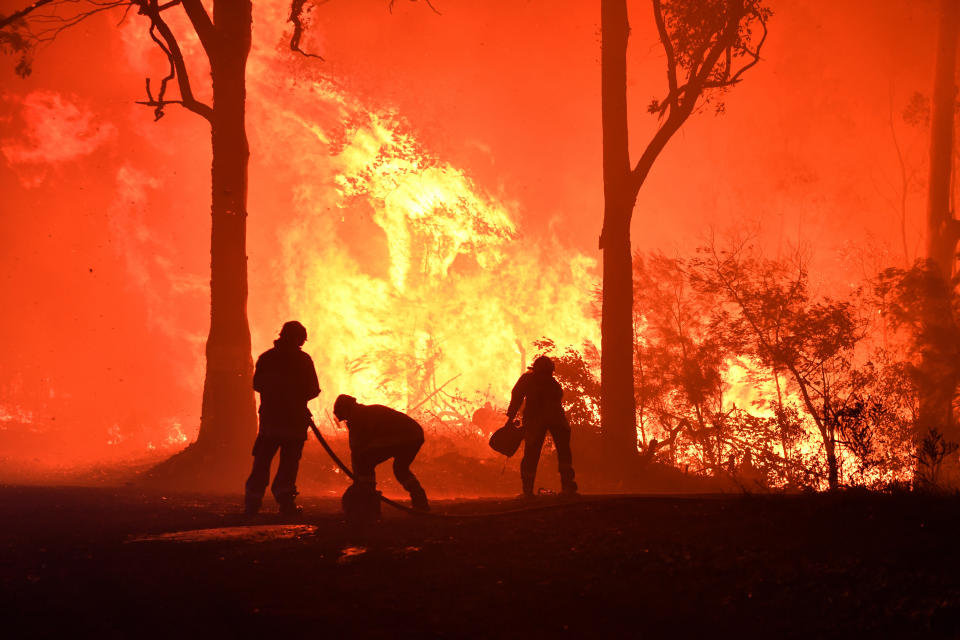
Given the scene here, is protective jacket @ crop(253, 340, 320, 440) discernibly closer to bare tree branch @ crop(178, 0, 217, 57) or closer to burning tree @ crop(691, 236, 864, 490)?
bare tree branch @ crop(178, 0, 217, 57)

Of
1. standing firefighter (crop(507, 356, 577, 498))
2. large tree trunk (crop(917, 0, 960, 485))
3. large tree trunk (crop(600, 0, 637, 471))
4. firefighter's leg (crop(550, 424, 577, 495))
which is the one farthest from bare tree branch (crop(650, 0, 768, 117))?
large tree trunk (crop(917, 0, 960, 485))

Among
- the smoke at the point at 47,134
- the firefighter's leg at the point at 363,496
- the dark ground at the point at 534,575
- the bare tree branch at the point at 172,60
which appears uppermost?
the smoke at the point at 47,134

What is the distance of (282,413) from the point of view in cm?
941

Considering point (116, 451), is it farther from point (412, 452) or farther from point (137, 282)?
point (412, 452)

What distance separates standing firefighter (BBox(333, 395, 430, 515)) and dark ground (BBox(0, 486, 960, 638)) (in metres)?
0.57

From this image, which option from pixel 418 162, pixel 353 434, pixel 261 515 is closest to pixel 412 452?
pixel 353 434

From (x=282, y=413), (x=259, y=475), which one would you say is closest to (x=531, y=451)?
(x=282, y=413)

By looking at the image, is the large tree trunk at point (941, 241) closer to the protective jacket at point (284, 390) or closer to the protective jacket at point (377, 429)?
the protective jacket at point (377, 429)

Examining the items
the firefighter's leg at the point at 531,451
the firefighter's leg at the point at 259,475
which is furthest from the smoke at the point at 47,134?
the firefighter's leg at the point at 531,451

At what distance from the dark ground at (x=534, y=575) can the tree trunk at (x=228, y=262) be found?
7.10 m

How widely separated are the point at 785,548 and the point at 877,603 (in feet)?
3.97

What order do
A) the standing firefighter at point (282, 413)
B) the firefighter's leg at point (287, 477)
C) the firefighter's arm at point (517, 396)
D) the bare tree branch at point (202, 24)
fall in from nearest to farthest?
the firefighter's leg at point (287, 477) < the standing firefighter at point (282, 413) < the firefighter's arm at point (517, 396) < the bare tree branch at point (202, 24)

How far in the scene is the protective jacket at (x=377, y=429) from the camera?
855cm

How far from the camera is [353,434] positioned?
8602mm
